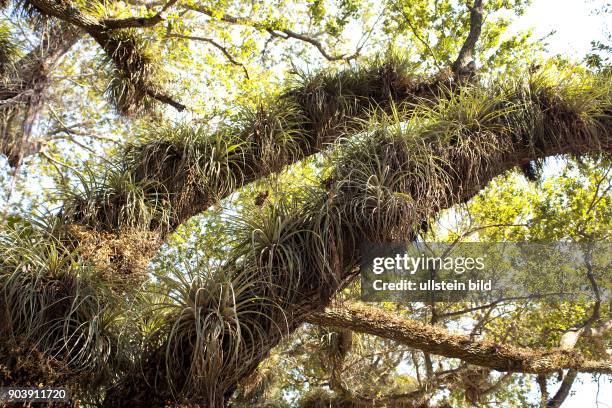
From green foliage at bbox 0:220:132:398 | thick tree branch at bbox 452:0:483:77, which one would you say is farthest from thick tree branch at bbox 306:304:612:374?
thick tree branch at bbox 452:0:483:77

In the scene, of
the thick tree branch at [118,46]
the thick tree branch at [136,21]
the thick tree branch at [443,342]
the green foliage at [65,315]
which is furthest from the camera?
the thick tree branch at [118,46]

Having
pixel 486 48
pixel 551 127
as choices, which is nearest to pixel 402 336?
pixel 551 127

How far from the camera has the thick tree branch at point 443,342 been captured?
4.12 metres

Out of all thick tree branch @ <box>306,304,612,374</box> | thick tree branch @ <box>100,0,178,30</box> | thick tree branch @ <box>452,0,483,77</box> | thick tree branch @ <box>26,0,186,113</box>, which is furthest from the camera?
thick tree branch @ <box>452,0,483,77</box>

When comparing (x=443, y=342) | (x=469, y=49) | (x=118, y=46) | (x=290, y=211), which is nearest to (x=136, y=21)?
(x=118, y=46)

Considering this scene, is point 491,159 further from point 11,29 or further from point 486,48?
point 11,29

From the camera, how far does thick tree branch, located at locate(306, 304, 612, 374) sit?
4125 mm

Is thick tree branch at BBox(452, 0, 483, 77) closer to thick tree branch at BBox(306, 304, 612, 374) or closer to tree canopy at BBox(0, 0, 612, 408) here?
tree canopy at BBox(0, 0, 612, 408)

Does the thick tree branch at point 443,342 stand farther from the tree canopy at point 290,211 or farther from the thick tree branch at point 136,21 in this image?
the thick tree branch at point 136,21

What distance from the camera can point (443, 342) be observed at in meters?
Answer: 4.15

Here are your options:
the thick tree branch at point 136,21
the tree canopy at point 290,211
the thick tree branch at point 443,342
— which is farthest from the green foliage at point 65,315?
the thick tree branch at point 136,21

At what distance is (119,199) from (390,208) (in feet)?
7.29

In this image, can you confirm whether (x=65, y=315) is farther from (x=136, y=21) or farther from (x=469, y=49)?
(x=469, y=49)

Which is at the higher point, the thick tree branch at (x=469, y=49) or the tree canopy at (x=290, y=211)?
the thick tree branch at (x=469, y=49)
